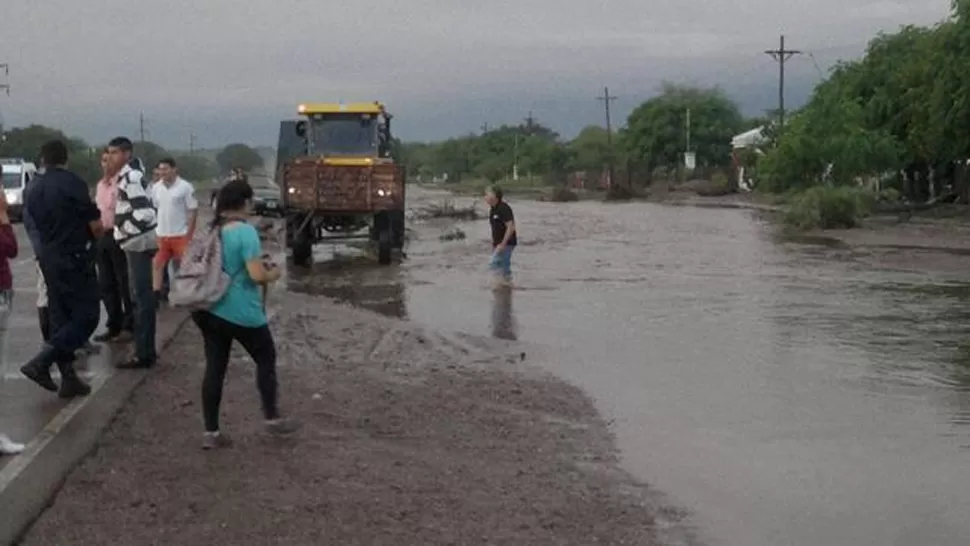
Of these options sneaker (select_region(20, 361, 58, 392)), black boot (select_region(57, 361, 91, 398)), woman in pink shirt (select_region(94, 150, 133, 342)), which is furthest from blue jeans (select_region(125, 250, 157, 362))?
sneaker (select_region(20, 361, 58, 392))

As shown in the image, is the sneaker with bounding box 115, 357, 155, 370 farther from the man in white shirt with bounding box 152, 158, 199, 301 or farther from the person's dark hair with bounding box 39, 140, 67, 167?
the person's dark hair with bounding box 39, 140, 67, 167

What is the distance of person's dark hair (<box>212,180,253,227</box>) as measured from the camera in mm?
8344

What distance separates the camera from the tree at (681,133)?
112m

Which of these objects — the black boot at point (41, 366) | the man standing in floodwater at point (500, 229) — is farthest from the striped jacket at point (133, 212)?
the man standing in floodwater at point (500, 229)

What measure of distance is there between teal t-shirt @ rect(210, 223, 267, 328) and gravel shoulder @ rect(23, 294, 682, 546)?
851 millimetres

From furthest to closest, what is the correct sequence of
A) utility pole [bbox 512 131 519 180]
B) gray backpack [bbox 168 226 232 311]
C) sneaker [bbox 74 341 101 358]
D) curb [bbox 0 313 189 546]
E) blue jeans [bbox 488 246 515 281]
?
utility pole [bbox 512 131 519 180], blue jeans [bbox 488 246 515 281], sneaker [bbox 74 341 101 358], gray backpack [bbox 168 226 232 311], curb [bbox 0 313 189 546]

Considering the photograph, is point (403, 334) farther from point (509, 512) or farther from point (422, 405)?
point (509, 512)

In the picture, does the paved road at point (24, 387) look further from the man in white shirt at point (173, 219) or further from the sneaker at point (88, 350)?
the man in white shirt at point (173, 219)

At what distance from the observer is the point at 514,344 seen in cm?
1478

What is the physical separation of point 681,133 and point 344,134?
87387 millimetres

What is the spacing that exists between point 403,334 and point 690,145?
Answer: 3878 inches

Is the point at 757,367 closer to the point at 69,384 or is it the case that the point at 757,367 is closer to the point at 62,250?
the point at 69,384

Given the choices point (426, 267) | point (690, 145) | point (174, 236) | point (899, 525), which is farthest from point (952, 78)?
point (690, 145)

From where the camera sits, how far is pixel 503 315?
57.8 ft
